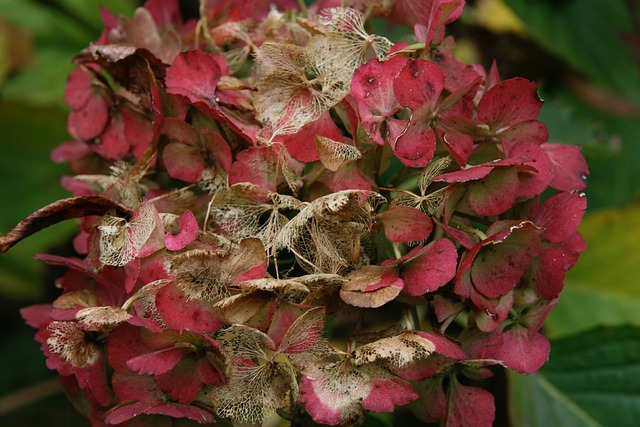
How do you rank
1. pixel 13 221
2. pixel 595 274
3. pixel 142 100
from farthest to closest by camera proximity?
pixel 13 221 < pixel 595 274 < pixel 142 100

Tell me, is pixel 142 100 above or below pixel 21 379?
above

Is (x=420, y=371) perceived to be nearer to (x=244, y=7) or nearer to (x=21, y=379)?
(x=244, y=7)

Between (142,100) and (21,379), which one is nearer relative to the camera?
(142,100)

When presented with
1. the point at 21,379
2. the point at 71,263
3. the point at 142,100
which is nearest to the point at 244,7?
the point at 142,100

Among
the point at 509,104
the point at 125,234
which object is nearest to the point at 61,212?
the point at 125,234

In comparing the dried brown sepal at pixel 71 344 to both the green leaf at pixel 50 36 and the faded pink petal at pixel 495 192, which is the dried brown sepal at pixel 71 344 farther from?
the green leaf at pixel 50 36

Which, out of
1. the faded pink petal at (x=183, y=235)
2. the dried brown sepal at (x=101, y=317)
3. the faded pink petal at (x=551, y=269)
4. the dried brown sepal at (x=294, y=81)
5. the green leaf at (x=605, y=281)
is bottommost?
the green leaf at (x=605, y=281)

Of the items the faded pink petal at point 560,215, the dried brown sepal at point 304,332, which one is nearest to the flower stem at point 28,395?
the dried brown sepal at point 304,332
